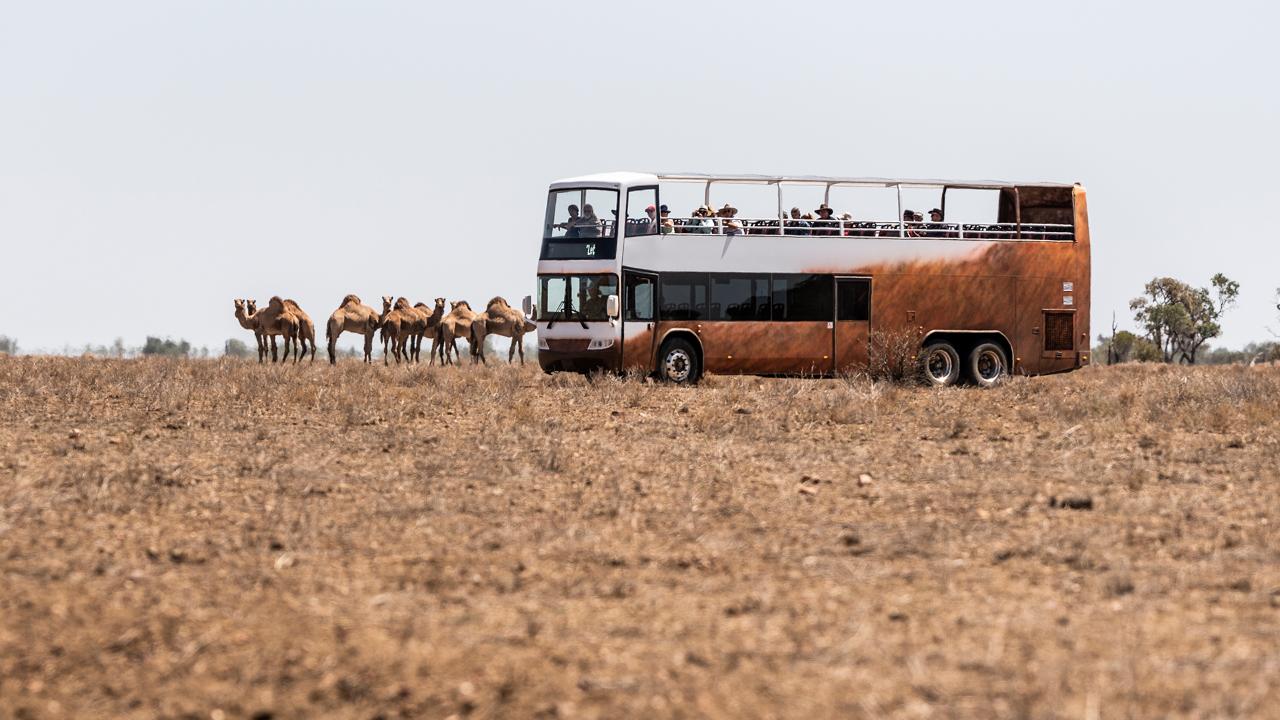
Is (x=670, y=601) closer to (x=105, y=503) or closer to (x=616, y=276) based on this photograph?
(x=105, y=503)

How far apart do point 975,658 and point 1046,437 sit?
38.2 ft

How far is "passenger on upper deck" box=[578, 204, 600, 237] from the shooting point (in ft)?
92.5

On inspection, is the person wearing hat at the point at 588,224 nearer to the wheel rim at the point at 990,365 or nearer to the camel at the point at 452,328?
the wheel rim at the point at 990,365

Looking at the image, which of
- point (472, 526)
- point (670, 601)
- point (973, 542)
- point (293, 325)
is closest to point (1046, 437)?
point (973, 542)

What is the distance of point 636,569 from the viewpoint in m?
9.49

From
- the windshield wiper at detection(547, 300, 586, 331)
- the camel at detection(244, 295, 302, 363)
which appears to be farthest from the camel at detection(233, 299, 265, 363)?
the windshield wiper at detection(547, 300, 586, 331)

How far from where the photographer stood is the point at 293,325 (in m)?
42.6

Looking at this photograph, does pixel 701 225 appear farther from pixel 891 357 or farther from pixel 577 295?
pixel 891 357

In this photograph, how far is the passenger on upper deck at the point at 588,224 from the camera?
28203mm

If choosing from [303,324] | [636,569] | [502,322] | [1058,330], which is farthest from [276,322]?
[636,569]

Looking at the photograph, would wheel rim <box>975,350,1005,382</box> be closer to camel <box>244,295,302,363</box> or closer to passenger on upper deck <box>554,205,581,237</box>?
passenger on upper deck <box>554,205,581,237</box>

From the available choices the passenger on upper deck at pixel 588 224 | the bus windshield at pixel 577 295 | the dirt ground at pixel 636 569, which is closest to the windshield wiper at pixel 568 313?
the bus windshield at pixel 577 295

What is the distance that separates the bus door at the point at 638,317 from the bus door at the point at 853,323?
142 inches

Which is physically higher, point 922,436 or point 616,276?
point 616,276
